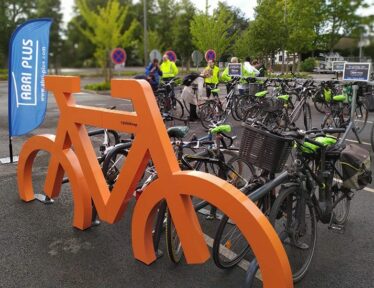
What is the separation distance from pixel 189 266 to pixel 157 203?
2.22 ft

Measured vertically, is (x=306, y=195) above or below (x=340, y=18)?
below

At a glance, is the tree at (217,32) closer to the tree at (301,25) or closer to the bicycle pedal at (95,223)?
the tree at (301,25)

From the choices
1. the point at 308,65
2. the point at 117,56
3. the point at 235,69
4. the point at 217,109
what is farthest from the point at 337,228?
the point at 117,56

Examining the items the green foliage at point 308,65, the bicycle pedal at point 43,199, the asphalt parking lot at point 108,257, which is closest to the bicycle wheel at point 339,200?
the asphalt parking lot at point 108,257

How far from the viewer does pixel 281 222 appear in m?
Answer: 3.01

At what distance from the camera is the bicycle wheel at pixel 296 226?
8.79 ft

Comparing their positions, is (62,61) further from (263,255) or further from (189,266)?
(263,255)

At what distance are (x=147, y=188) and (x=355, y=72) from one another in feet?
17.6

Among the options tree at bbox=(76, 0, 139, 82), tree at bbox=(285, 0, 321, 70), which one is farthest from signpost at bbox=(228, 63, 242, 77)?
tree at bbox=(76, 0, 139, 82)

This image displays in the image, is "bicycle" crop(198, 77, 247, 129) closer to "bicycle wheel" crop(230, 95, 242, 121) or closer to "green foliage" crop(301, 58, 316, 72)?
"bicycle wheel" crop(230, 95, 242, 121)

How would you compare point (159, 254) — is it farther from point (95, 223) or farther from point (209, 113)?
point (209, 113)

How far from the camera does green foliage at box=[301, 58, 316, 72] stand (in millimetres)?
7220

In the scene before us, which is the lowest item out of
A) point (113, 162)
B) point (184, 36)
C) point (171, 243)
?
point (171, 243)

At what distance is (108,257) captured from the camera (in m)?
3.19
